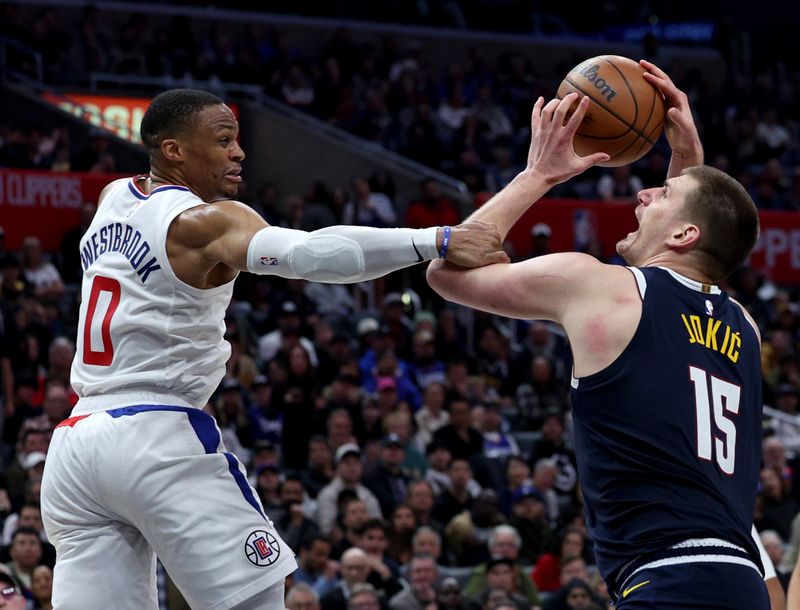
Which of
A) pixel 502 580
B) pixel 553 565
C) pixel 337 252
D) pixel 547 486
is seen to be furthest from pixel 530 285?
pixel 547 486

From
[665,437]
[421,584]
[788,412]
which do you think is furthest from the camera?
[788,412]

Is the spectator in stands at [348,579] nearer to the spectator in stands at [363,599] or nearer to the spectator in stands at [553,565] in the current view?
the spectator in stands at [363,599]

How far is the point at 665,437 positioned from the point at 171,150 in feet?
6.35

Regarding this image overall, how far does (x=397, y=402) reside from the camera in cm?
1249

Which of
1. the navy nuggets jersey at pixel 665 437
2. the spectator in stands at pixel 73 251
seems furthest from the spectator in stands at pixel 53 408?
the navy nuggets jersey at pixel 665 437

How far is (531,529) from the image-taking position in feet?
37.4

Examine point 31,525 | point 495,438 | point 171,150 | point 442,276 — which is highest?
point 171,150

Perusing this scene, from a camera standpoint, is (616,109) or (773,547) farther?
(773,547)

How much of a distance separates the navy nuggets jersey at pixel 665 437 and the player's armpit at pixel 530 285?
0.55 ft

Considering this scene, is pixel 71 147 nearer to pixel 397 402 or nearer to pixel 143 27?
pixel 143 27

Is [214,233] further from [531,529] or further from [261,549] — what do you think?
[531,529]

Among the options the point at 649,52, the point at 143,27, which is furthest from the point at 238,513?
the point at 649,52

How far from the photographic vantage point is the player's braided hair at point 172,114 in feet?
14.4

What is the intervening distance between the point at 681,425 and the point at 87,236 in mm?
2111
